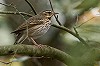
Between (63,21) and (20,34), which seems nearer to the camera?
(20,34)

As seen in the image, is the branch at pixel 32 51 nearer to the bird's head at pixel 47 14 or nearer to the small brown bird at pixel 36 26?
the small brown bird at pixel 36 26

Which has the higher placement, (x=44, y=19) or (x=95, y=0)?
(x=95, y=0)

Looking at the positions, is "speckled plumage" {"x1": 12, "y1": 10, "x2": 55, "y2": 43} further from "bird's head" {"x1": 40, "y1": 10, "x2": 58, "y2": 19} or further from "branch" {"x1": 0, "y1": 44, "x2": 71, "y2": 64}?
"branch" {"x1": 0, "y1": 44, "x2": 71, "y2": 64}

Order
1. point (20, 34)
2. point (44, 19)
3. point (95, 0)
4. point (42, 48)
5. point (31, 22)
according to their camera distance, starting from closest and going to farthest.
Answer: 1. point (95, 0)
2. point (42, 48)
3. point (20, 34)
4. point (31, 22)
5. point (44, 19)

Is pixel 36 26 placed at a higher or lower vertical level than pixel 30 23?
lower

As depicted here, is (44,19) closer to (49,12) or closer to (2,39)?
(49,12)

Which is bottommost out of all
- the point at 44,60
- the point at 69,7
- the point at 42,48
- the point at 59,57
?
the point at 44,60

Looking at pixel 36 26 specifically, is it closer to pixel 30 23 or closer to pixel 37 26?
pixel 37 26

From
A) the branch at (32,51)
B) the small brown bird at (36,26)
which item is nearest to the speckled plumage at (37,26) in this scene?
the small brown bird at (36,26)

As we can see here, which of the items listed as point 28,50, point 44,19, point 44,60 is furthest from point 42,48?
point 44,60

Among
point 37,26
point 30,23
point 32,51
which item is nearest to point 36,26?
point 37,26

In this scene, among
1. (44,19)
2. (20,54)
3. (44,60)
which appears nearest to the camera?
(20,54)
